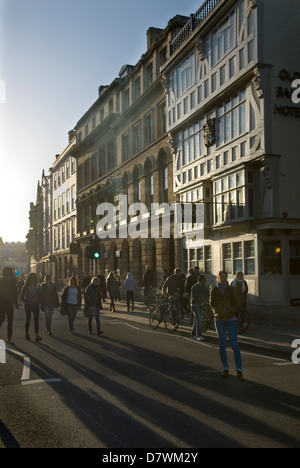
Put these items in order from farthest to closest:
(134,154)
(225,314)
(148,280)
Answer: (134,154) → (148,280) → (225,314)

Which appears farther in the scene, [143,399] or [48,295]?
[48,295]

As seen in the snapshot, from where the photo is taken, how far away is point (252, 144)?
1900cm

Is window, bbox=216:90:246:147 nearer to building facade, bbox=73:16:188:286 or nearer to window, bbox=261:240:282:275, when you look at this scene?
window, bbox=261:240:282:275

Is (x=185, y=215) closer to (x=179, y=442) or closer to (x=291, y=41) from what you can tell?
(x=291, y=41)

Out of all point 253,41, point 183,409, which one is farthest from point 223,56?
point 183,409

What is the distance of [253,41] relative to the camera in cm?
1877

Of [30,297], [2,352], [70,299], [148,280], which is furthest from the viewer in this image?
[148,280]

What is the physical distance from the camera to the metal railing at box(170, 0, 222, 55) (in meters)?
22.4

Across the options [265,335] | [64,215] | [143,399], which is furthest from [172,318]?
[64,215]

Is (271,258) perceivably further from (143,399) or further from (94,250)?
(143,399)

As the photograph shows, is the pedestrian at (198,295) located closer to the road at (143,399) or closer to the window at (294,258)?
the road at (143,399)

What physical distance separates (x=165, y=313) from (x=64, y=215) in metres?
43.2

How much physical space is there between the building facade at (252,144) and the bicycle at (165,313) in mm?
3760

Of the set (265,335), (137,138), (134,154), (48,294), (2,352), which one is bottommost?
(265,335)
